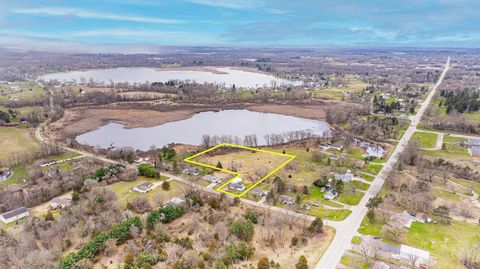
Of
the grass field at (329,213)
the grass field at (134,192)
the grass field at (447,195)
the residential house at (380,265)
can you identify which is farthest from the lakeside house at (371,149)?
the grass field at (134,192)

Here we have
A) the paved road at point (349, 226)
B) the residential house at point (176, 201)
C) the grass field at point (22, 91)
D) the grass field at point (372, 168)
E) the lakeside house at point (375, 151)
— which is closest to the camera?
the paved road at point (349, 226)

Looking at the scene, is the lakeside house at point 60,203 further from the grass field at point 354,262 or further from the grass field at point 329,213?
the grass field at point 354,262

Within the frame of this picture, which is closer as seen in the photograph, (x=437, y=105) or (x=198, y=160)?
(x=198, y=160)

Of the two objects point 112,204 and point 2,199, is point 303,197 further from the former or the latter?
point 2,199

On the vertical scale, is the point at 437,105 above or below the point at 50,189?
above

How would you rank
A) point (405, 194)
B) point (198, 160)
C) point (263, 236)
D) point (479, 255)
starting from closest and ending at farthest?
1. point (479, 255)
2. point (263, 236)
3. point (405, 194)
4. point (198, 160)

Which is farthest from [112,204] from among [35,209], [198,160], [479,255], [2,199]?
[479,255]

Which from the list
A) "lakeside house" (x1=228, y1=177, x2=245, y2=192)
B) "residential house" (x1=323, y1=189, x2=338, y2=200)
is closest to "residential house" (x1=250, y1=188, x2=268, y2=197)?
"lakeside house" (x1=228, y1=177, x2=245, y2=192)
